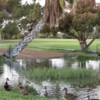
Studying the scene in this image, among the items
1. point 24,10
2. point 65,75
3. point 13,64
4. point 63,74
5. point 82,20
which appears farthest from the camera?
point 24,10

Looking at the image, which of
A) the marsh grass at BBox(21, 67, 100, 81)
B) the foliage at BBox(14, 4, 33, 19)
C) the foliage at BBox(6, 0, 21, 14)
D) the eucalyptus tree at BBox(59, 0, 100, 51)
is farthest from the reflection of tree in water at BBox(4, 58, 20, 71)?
the foliage at BBox(6, 0, 21, 14)

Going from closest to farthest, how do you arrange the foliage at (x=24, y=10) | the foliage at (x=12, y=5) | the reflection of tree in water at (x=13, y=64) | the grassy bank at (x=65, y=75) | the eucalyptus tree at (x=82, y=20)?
the grassy bank at (x=65, y=75)
the reflection of tree in water at (x=13, y=64)
the eucalyptus tree at (x=82, y=20)
the foliage at (x=24, y=10)
the foliage at (x=12, y=5)

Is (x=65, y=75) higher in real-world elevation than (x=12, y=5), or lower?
lower

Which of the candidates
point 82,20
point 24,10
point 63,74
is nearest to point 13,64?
point 63,74

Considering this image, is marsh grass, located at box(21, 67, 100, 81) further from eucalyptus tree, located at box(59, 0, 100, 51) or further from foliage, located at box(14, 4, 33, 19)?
foliage, located at box(14, 4, 33, 19)

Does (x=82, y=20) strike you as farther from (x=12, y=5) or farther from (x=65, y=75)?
(x=65, y=75)

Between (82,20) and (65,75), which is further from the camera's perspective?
(82,20)

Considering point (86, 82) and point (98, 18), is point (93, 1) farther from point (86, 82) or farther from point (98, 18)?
point (86, 82)

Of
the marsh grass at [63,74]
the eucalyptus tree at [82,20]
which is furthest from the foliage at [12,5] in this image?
the marsh grass at [63,74]

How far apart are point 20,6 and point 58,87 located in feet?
117

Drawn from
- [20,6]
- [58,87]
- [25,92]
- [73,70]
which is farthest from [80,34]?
[25,92]

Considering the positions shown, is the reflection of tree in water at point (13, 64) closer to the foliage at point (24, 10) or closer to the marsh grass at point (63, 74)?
the marsh grass at point (63, 74)

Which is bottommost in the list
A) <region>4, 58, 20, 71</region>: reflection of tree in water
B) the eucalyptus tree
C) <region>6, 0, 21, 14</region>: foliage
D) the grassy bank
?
<region>4, 58, 20, 71</region>: reflection of tree in water

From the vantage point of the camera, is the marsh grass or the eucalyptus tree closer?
the marsh grass
